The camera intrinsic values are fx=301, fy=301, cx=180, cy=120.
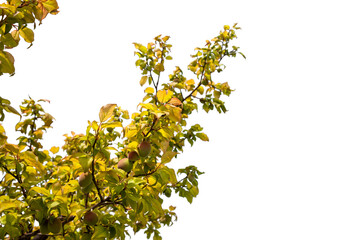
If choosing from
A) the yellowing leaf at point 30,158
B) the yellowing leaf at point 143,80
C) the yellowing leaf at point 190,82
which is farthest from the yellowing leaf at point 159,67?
the yellowing leaf at point 30,158

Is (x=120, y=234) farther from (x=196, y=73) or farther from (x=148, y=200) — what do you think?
(x=196, y=73)

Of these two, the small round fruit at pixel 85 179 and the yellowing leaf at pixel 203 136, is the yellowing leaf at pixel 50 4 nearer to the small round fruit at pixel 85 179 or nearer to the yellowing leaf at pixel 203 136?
the small round fruit at pixel 85 179

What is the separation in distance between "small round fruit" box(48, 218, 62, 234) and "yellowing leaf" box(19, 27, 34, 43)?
1213mm

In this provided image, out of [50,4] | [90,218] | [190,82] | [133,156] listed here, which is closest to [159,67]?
[190,82]

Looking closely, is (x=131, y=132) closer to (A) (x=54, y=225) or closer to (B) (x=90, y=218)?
(B) (x=90, y=218)

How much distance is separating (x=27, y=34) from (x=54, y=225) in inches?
50.6

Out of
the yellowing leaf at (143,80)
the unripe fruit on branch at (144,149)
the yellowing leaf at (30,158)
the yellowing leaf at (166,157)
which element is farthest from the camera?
the yellowing leaf at (143,80)

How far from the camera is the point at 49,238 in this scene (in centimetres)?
269

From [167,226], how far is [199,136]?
146cm

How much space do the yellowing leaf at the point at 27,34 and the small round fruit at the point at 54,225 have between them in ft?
3.98

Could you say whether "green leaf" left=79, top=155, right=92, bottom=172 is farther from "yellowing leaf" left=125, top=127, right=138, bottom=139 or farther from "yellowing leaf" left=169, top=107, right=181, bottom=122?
"yellowing leaf" left=169, top=107, right=181, bottom=122

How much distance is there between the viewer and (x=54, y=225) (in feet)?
6.54

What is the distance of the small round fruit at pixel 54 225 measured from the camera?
199cm

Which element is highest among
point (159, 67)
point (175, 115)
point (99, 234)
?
point (159, 67)
